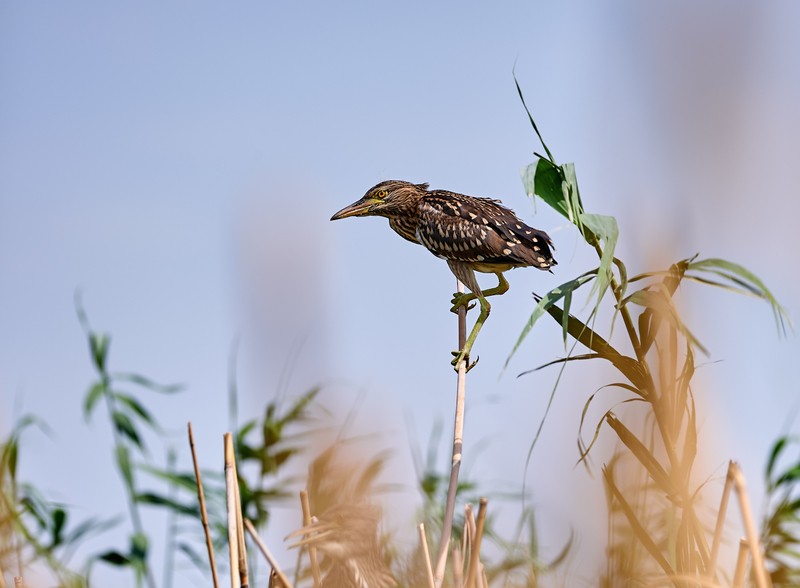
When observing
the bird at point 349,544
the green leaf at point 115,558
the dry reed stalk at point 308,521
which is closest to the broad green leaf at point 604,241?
the bird at point 349,544

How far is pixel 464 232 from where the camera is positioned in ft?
16.5

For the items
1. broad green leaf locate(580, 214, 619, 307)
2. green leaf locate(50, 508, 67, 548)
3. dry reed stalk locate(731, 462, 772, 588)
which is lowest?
green leaf locate(50, 508, 67, 548)

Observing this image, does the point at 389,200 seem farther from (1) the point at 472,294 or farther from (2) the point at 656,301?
(2) the point at 656,301

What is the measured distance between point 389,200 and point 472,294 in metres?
1.36

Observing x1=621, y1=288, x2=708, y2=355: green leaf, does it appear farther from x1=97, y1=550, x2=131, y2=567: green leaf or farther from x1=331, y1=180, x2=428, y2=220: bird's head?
x1=97, y1=550, x2=131, y2=567: green leaf

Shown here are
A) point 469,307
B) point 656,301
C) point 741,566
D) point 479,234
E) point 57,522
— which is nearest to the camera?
point 741,566

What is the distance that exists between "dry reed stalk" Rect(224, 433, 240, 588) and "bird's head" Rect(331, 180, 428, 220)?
297 centimetres

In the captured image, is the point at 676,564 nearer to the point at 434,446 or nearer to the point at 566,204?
the point at 566,204

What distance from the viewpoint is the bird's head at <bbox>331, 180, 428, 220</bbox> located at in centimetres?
568

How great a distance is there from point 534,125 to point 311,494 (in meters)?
1.27

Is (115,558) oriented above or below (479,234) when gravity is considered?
below

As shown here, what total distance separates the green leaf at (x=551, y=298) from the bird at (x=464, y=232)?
138 centimetres

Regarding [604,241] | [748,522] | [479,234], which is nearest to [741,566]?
[748,522]

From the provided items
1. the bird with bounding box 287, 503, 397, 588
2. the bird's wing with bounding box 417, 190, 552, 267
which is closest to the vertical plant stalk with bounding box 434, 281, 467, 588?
the bird with bounding box 287, 503, 397, 588
